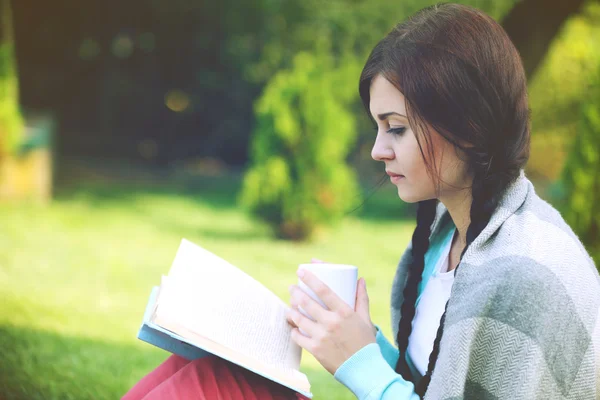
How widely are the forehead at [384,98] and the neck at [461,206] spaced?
258mm

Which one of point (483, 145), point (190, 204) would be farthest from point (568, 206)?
point (190, 204)

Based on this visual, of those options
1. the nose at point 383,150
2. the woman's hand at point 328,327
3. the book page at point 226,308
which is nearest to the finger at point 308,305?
the woman's hand at point 328,327

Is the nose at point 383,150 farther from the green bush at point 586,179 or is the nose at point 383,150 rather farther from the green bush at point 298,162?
the green bush at point 298,162

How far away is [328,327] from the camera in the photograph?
1.34 metres

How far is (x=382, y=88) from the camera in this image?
1.37 m

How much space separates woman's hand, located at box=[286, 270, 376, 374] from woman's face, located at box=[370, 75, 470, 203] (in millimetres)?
A: 298

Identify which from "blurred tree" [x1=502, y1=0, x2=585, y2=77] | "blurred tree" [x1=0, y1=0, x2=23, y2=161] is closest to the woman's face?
"blurred tree" [x1=502, y1=0, x2=585, y2=77]

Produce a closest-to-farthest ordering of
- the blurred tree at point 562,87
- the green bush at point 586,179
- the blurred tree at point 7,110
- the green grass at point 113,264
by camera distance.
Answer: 1. the green grass at point 113,264
2. the green bush at point 586,179
3. the blurred tree at point 7,110
4. the blurred tree at point 562,87

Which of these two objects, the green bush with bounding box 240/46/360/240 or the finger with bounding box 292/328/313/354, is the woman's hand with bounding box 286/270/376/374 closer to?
the finger with bounding box 292/328/313/354

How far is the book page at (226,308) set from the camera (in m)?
1.32

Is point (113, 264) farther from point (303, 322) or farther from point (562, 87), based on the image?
point (562, 87)

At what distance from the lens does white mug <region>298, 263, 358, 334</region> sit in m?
1.40

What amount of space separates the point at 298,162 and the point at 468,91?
5566mm

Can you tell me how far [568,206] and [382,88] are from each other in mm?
3459
